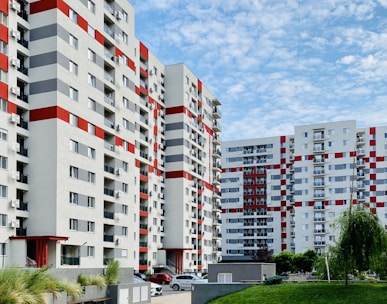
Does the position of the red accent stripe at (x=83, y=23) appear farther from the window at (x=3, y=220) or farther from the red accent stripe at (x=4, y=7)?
the window at (x=3, y=220)

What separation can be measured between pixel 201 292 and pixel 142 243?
3356cm

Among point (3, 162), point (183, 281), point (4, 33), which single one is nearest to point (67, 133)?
point (3, 162)

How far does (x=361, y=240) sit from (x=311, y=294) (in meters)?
4.39

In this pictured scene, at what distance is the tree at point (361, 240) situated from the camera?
32.3 m

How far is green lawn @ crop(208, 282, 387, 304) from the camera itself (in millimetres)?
30597

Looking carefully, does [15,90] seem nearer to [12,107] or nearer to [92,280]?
[12,107]

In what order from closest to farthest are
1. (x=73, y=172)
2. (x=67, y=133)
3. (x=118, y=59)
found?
(x=67, y=133), (x=73, y=172), (x=118, y=59)

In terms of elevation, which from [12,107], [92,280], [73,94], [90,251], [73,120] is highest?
[73,94]

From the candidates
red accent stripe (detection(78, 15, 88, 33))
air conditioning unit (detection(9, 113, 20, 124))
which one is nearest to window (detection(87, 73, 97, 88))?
red accent stripe (detection(78, 15, 88, 33))

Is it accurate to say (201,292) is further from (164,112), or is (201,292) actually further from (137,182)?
(164,112)

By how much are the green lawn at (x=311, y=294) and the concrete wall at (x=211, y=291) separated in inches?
→ 29.8

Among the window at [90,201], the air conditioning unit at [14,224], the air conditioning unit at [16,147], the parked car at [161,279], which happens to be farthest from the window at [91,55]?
the parked car at [161,279]

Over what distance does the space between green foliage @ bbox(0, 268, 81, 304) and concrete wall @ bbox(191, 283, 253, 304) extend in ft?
33.2

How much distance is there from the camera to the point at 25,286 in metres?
25.0
